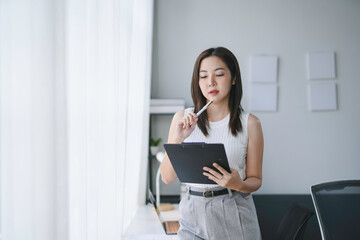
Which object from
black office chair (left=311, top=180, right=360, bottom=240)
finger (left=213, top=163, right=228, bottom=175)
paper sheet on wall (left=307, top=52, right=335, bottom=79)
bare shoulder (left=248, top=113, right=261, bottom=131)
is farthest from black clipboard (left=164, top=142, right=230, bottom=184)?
Result: paper sheet on wall (left=307, top=52, right=335, bottom=79)

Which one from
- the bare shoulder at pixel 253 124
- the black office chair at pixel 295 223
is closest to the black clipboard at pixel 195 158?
the bare shoulder at pixel 253 124

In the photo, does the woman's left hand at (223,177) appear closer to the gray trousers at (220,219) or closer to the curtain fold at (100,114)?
the gray trousers at (220,219)

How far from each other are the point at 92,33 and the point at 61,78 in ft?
1.30

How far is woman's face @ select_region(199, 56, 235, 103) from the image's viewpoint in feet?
4.34

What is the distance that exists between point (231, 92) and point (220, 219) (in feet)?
1.75

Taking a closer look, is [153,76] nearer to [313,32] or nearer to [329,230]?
[313,32]

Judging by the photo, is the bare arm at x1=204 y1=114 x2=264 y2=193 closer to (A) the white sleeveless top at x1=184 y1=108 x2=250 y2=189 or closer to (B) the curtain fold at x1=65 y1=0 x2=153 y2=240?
(A) the white sleeveless top at x1=184 y1=108 x2=250 y2=189

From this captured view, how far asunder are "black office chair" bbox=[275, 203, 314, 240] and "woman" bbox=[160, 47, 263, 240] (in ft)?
1.15

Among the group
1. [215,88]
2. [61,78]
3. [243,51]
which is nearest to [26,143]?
[61,78]

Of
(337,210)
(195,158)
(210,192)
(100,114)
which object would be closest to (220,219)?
(210,192)

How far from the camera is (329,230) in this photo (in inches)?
49.5

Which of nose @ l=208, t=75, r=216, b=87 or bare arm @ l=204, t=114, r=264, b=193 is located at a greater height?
nose @ l=208, t=75, r=216, b=87

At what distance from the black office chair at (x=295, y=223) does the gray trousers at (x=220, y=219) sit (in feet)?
1.20

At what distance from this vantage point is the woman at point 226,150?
117 cm
